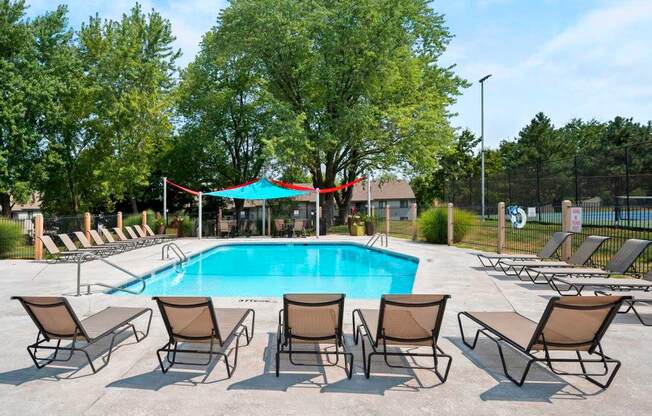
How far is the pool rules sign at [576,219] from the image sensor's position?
11008 millimetres

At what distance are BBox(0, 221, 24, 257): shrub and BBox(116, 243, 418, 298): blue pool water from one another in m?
5.48

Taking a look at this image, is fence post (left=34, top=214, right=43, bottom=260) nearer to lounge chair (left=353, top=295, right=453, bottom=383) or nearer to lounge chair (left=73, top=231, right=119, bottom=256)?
lounge chair (left=73, top=231, right=119, bottom=256)

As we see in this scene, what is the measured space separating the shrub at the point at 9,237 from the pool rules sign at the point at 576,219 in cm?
1634

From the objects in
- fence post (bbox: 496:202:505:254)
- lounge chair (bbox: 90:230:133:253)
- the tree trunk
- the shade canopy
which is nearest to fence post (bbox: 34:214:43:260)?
lounge chair (bbox: 90:230:133:253)

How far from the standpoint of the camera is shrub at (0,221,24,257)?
14367 mm

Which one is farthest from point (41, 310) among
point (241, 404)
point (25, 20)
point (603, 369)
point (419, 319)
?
point (25, 20)

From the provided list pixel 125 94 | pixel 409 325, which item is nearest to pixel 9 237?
pixel 125 94

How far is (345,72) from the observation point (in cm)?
2553

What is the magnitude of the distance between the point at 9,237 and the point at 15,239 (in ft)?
0.62

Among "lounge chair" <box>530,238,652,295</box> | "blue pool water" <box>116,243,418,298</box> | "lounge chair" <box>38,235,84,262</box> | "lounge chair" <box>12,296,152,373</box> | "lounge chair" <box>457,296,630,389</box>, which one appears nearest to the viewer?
"lounge chair" <box>457,296,630,389</box>

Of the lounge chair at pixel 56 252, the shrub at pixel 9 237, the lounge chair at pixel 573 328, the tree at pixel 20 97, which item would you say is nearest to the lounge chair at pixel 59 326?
the lounge chair at pixel 573 328

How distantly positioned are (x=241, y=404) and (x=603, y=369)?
341 cm

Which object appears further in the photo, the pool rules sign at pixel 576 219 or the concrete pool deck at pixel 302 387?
the pool rules sign at pixel 576 219

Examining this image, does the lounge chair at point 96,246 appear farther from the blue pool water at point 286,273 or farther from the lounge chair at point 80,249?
the blue pool water at point 286,273
